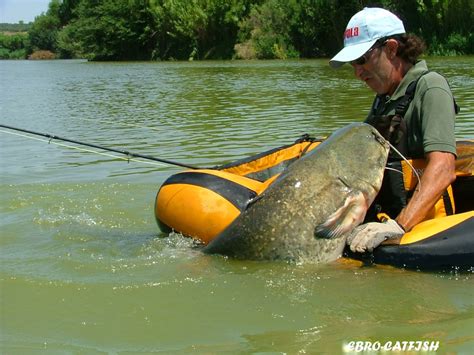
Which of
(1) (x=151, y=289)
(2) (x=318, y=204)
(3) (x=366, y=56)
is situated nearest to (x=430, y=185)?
(2) (x=318, y=204)

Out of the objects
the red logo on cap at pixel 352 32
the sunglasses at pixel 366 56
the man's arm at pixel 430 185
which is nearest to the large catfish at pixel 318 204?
the man's arm at pixel 430 185

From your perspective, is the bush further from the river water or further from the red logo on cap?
the red logo on cap

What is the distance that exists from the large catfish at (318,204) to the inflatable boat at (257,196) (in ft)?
0.67

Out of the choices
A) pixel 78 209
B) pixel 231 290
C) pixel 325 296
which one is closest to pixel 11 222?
pixel 78 209

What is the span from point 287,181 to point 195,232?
0.87 metres

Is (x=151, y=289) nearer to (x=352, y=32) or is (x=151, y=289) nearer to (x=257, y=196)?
(x=257, y=196)

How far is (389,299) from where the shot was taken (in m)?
3.63

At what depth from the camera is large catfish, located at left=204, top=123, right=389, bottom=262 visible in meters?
3.96

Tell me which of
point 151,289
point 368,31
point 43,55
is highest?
point 43,55

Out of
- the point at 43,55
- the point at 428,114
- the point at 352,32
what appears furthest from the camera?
the point at 43,55

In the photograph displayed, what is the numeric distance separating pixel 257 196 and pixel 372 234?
0.74m

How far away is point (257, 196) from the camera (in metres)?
4.18

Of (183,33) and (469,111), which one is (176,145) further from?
(183,33)

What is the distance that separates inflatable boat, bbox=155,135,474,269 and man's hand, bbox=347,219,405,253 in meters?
0.05
